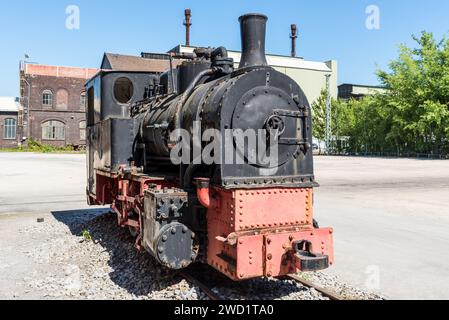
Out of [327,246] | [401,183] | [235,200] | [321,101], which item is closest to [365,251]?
[327,246]

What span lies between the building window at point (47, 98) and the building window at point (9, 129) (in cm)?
584

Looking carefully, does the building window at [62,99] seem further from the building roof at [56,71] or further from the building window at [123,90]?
the building window at [123,90]

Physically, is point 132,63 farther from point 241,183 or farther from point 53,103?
point 241,183

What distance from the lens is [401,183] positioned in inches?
665

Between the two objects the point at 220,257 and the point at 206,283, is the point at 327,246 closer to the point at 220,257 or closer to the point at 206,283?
the point at 220,257

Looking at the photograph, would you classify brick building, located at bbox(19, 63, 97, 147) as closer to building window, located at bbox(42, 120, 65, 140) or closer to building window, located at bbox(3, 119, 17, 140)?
building window, located at bbox(42, 120, 65, 140)

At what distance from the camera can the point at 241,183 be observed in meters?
4.25

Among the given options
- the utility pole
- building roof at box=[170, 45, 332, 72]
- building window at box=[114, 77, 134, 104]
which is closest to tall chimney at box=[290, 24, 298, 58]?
building roof at box=[170, 45, 332, 72]

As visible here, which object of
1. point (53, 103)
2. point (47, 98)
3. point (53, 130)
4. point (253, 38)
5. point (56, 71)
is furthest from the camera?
point (56, 71)

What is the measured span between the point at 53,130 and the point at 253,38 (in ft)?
164

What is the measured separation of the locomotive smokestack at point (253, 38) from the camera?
4.84 metres

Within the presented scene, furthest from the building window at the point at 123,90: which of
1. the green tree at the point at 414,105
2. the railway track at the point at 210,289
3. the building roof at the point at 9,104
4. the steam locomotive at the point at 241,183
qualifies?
the building roof at the point at 9,104

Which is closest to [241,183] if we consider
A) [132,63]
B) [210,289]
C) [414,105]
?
[210,289]
